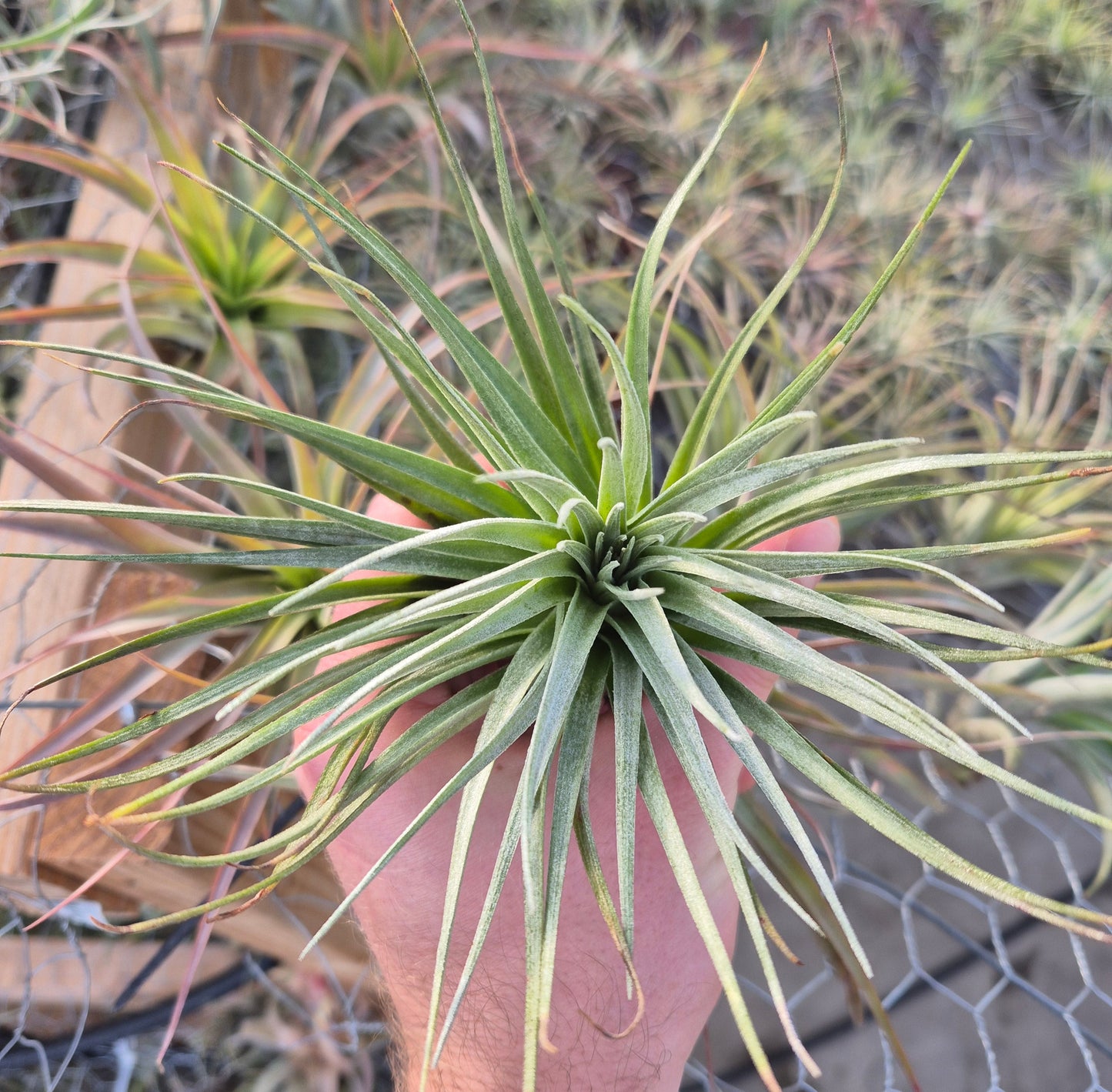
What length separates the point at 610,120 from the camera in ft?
3.64

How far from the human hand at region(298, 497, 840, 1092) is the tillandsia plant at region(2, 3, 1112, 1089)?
0.05 ft

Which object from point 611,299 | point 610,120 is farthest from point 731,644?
point 610,120

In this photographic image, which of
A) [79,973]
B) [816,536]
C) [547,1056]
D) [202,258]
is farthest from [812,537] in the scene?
[79,973]

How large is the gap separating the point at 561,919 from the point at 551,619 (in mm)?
151

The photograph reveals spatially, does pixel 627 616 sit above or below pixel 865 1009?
above

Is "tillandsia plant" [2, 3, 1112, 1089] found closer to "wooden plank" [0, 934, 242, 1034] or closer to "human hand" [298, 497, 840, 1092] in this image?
"human hand" [298, 497, 840, 1092]

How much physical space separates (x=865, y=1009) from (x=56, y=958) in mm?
741

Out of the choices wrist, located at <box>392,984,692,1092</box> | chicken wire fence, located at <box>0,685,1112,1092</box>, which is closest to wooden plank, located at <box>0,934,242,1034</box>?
chicken wire fence, located at <box>0,685,1112,1092</box>

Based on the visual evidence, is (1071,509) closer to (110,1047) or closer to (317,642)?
(317,642)

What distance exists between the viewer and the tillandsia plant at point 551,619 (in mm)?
323

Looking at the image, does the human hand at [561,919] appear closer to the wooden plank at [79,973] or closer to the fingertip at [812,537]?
the fingertip at [812,537]

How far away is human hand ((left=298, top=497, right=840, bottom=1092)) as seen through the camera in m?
0.41

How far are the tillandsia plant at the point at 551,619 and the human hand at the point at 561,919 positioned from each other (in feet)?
0.05

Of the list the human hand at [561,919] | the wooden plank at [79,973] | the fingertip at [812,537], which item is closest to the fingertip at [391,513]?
the human hand at [561,919]
